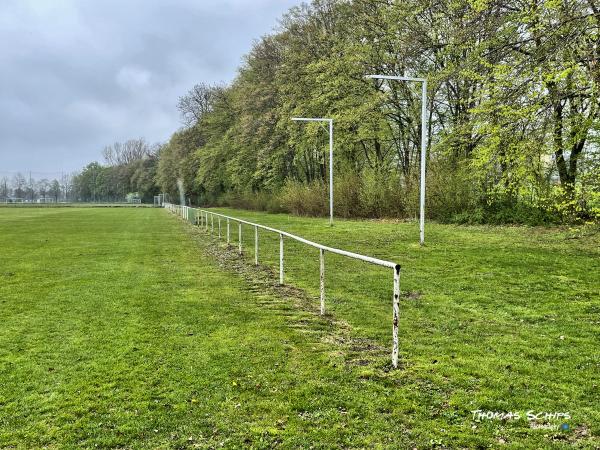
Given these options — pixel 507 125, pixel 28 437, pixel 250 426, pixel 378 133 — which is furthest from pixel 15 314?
pixel 378 133

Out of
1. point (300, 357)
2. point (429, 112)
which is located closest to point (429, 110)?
point (429, 112)

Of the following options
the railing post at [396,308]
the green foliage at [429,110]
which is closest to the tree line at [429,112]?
the green foliage at [429,110]

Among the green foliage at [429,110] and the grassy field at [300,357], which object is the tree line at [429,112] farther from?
the grassy field at [300,357]

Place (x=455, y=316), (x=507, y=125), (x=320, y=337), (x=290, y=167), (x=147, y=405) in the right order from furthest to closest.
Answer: (x=290, y=167) < (x=507, y=125) < (x=455, y=316) < (x=320, y=337) < (x=147, y=405)

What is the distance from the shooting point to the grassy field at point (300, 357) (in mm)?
3566

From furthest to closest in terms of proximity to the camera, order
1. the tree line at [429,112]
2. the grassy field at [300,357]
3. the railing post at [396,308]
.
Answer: the tree line at [429,112], the railing post at [396,308], the grassy field at [300,357]

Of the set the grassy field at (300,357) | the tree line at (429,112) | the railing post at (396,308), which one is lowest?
the grassy field at (300,357)

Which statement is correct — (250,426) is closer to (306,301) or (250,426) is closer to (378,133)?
(306,301)

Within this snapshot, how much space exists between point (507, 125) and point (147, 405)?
9587mm

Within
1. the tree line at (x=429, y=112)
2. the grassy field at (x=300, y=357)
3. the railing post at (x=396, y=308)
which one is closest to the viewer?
the grassy field at (x=300, y=357)

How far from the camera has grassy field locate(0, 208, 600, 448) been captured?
3566 millimetres

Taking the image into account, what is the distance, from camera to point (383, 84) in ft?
91.1

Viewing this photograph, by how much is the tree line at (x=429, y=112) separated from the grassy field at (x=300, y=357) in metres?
3.23

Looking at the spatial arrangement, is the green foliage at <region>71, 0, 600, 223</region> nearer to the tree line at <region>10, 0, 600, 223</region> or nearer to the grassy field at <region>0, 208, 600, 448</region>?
the tree line at <region>10, 0, 600, 223</region>
